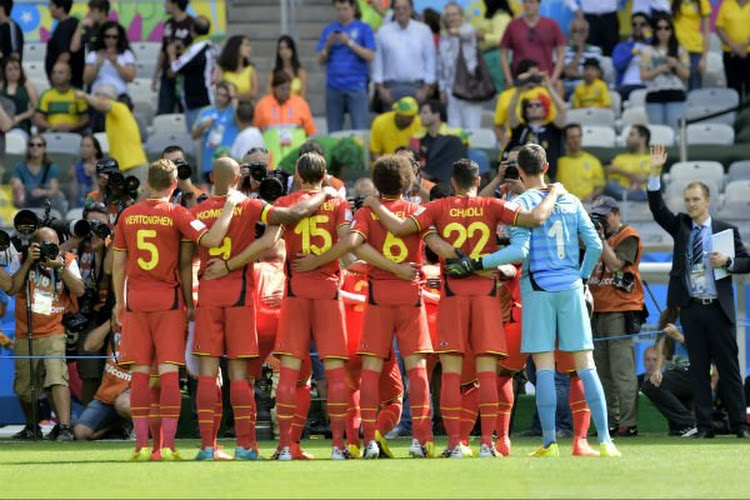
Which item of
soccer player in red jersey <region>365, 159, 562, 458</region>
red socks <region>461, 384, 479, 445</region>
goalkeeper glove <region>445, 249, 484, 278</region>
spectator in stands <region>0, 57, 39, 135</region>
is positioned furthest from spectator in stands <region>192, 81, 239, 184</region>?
goalkeeper glove <region>445, 249, 484, 278</region>

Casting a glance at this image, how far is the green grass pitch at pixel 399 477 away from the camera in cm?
987

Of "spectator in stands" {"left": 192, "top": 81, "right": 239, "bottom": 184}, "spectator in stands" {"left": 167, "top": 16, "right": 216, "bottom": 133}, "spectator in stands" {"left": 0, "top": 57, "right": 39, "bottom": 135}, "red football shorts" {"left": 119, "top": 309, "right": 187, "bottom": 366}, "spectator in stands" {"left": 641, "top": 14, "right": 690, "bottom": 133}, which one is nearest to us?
"red football shorts" {"left": 119, "top": 309, "right": 187, "bottom": 366}

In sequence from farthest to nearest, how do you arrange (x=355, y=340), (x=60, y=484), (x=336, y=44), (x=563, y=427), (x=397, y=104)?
(x=336, y=44) < (x=397, y=104) < (x=563, y=427) < (x=355, y=340) < (x=60, y=484)

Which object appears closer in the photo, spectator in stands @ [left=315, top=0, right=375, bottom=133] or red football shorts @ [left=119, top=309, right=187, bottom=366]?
red football shorts @ [left=119, top=309, right=187, bottom=366]

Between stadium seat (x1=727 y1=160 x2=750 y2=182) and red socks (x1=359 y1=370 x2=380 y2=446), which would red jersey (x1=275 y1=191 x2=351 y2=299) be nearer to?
red socks (x1=359 y1=370 x2=380 y2=446)

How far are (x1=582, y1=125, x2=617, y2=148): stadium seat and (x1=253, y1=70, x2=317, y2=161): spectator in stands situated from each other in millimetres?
3236

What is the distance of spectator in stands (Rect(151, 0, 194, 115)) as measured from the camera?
21.8 metres

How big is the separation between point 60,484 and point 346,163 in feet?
30.0

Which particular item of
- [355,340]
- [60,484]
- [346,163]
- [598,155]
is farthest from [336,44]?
[60,484]

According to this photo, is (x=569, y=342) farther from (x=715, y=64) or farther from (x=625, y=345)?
(x=715, y=64)

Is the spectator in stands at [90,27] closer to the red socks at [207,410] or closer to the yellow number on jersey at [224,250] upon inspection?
the yellow number on jersey at [224,250]

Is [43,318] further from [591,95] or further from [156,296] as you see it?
[591,95]

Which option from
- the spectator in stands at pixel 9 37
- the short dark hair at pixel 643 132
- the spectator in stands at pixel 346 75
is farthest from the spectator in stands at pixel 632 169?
the spectator in stands at pixel 9 37

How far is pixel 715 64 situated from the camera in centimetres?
2370
